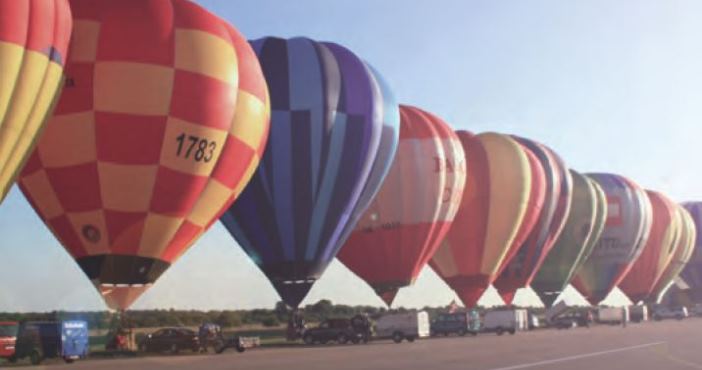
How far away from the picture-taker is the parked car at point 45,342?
31.9 m

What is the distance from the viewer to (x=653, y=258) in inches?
3022

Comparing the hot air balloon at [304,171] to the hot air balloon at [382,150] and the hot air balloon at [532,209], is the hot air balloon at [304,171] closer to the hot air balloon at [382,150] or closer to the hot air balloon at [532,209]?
the hot air balloon at [382,150]

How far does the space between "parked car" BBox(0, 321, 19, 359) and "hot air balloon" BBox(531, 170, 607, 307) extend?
38.6 m

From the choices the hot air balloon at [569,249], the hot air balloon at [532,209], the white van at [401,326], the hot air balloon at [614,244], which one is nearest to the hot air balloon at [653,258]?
the hot air balloon at [614,244]

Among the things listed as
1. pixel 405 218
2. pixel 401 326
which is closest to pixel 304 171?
pixel 405 218

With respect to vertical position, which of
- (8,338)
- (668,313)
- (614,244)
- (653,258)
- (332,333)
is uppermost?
(614,244)

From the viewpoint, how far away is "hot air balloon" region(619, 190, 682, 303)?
76.8 metres

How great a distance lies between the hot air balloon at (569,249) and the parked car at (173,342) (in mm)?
32293

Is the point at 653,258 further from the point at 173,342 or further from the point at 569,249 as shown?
the point at 173,342

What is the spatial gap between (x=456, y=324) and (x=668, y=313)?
40160 mm

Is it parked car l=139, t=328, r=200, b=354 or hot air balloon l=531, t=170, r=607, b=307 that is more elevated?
hot air balloon l=531, t=170, r=607, b=307

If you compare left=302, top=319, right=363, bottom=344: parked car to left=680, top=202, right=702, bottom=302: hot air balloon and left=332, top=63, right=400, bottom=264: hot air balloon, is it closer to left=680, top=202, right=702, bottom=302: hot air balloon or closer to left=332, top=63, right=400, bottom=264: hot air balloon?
left=332, top=63, right=400, bottom=264: hot air balloon

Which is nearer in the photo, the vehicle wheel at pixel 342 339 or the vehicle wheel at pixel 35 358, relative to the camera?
the vehicle wheel at pixel 35 358

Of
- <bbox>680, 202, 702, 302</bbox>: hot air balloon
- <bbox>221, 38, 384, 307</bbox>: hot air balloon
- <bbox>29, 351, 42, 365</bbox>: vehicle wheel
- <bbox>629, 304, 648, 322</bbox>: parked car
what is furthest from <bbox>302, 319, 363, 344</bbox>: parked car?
<bbox>680, 202, 702, 302</bbox>: hot air balloon
